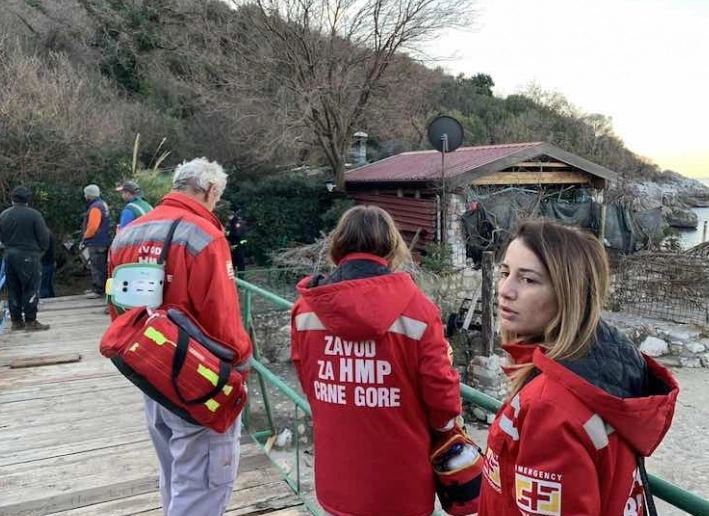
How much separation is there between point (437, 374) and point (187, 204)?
1322 millimetres

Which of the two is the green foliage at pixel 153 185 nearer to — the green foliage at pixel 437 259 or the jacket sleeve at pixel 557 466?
the green foliage at pixel 437 259

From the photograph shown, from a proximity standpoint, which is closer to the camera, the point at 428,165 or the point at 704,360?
the point at 704,360

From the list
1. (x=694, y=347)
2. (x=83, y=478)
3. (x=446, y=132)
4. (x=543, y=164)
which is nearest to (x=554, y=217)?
(x=543, y=164)

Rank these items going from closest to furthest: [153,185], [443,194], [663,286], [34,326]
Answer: [34,326], [153,185], [443,194], [663,286]

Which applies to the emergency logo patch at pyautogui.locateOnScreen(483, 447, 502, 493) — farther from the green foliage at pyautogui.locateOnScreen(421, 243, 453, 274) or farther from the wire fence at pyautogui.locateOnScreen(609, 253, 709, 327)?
the wire fence at pyautogui.locateOnScreen(609, 253, 709, 327)

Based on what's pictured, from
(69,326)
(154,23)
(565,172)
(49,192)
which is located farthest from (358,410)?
(154,23)

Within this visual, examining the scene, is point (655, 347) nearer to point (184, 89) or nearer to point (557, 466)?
point (557, 466)

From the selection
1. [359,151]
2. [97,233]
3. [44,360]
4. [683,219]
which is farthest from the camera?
[683,219]

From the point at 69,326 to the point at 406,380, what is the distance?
6517mm

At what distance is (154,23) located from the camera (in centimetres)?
2223

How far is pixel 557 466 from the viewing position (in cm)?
105

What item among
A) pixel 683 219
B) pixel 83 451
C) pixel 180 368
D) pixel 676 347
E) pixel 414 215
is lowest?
pixel 676 347

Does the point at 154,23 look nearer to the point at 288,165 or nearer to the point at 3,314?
the point at 288,165

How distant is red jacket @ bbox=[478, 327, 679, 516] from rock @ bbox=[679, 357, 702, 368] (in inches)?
550
